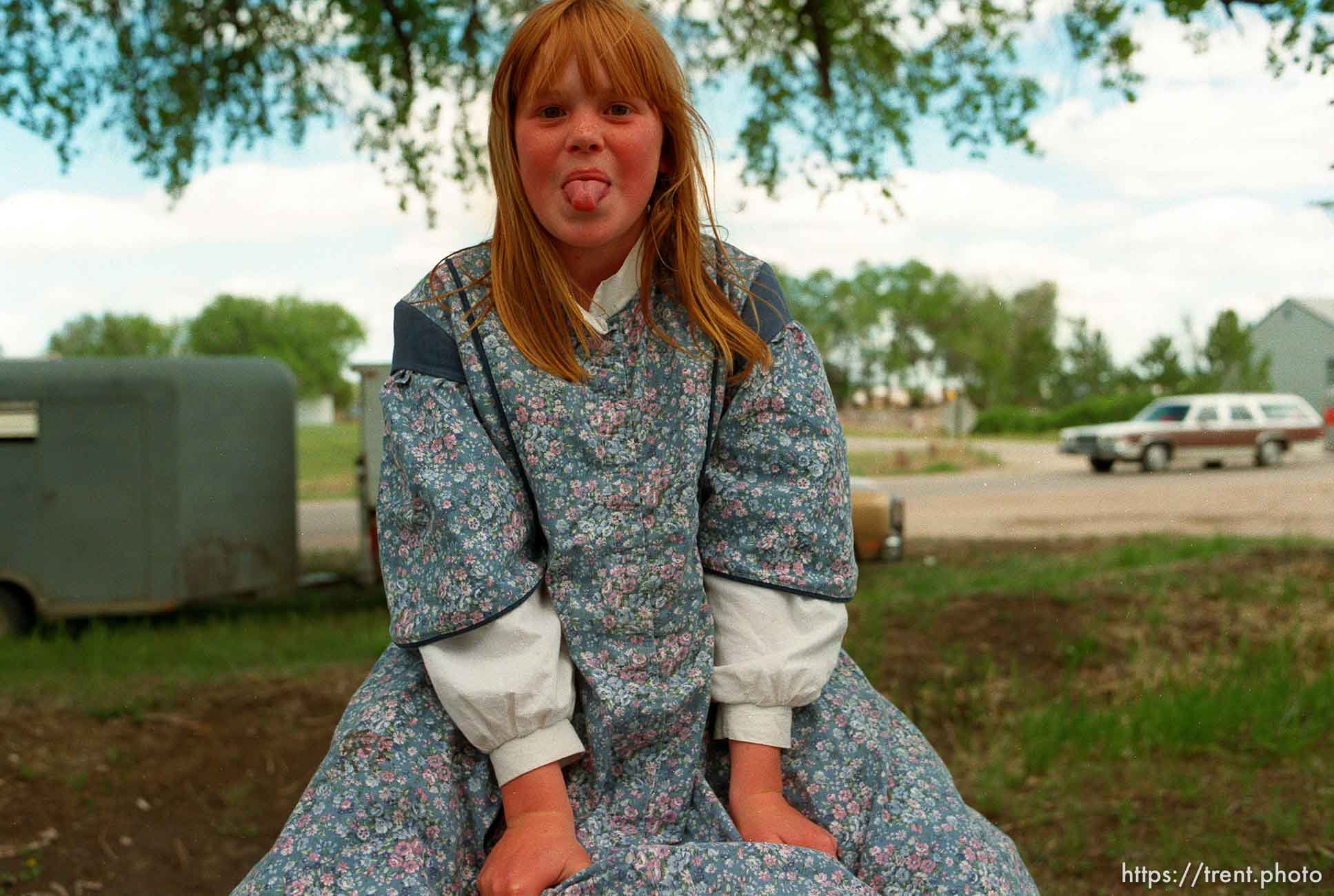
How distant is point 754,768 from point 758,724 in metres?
0.06

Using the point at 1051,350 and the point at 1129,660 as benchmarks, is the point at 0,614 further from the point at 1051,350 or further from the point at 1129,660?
the point at 1051,350

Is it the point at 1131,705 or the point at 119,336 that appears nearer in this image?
the point at 1131,705

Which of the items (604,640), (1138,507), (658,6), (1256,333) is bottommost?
(1138,507)

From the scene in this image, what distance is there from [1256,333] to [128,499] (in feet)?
44.4

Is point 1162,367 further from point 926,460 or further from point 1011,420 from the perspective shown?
point 1011,420

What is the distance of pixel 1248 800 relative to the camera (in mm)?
3520

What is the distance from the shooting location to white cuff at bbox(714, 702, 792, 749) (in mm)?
1550

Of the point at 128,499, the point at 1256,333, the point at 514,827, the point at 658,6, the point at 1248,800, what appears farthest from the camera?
the point at 1256,333

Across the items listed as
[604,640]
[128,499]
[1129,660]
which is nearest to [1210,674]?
[1129,660]

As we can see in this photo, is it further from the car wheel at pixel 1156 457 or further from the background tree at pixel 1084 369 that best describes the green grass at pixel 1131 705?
the background tree at pixel 1084 369

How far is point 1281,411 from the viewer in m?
18.4

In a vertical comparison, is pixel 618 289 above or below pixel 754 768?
above

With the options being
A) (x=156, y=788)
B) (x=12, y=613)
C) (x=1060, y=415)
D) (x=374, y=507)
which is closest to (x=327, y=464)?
(x=1060, y=415)

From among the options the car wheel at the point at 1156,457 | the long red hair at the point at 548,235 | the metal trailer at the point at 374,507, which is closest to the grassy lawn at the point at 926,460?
the car wheel at the point at 1156,457
